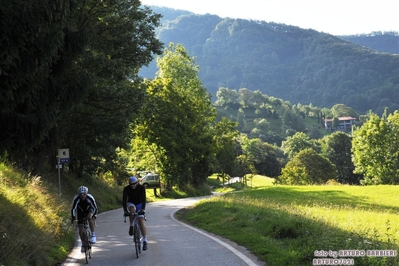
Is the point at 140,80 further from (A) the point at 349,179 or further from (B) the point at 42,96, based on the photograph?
(A) the point at 349,179

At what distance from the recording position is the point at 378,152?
8106cm

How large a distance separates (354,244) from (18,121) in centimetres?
750

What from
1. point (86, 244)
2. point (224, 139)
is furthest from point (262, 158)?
point (86, 244)

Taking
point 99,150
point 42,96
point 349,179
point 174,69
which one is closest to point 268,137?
point 349,179

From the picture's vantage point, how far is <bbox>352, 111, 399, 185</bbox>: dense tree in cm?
7981

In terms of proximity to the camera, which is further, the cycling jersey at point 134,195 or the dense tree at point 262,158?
the dense tree at point 262,158

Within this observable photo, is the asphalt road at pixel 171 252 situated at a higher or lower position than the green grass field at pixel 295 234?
lower

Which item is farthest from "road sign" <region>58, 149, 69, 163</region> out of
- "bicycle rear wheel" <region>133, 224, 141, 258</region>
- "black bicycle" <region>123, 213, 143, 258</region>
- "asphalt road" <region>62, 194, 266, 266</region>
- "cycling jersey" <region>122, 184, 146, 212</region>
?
"bicycle rear wheel" <region>133, 224, 141, 258</region>

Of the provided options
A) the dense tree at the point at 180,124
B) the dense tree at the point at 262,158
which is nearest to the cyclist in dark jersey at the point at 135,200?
the dense tree at the point at 180,124

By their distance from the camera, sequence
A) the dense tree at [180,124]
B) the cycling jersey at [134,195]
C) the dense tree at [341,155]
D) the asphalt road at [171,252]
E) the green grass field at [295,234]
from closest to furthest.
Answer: the green grass field at [295,234] < the asphalt road at [171,252] < the cycling jersey at [134,195] < the dense tree at [180,124] < the dense tree at [341,155]

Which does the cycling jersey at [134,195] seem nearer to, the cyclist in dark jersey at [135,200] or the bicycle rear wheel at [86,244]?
the cyclist in dark jersey at [135,200]

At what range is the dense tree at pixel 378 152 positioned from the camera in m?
79.8

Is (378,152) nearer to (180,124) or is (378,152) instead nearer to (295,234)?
(180,124)

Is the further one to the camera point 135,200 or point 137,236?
point 135,200
